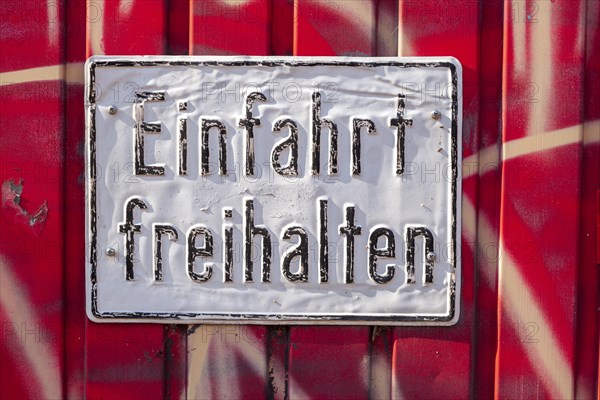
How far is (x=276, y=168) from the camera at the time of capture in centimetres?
134

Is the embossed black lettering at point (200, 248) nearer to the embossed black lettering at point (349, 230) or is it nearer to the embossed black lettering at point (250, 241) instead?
the embossed black lettering at point (250, 241)

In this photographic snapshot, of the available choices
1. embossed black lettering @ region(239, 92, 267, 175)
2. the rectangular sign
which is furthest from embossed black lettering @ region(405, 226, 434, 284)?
embossed black lettering @ region(239, 92, 267, 175)

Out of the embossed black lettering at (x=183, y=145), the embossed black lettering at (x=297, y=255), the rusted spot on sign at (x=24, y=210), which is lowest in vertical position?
the embossed black lettering at (x=297, y=255)

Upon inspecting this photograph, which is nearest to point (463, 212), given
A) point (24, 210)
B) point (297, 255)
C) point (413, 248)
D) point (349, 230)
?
point (413, 248)

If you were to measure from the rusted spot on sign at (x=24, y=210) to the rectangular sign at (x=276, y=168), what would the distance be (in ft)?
0.35

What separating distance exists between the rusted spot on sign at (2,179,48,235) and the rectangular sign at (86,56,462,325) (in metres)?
0.11

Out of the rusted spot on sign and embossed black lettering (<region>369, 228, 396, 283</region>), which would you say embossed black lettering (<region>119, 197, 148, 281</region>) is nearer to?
the rusted spot on sign

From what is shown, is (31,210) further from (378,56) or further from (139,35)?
(378,56)

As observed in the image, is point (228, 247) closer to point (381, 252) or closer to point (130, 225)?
point (130, 225)

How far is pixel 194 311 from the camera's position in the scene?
1.36m

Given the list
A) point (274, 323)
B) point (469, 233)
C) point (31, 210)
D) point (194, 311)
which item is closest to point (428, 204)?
point (469, 233)

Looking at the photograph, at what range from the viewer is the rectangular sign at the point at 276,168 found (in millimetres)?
1341

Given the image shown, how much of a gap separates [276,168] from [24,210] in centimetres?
53

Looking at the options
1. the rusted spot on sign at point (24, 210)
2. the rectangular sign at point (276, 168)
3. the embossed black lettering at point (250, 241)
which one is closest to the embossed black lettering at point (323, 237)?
the rectangular sign at point (276, 168)
